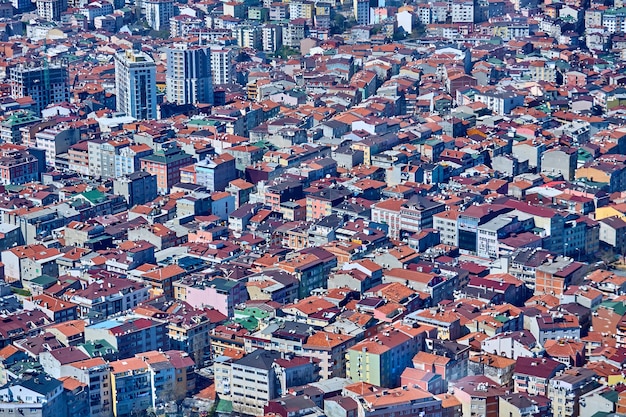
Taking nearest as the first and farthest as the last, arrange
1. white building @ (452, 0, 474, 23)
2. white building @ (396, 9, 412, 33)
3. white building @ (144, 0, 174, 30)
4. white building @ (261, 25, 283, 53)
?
white building @ (261, 25, 283, 53) < white building @ (396, 9, 412, 33) < white building @ (452, 0, 474, 23) < white building @ (144, 0, 174, 30)

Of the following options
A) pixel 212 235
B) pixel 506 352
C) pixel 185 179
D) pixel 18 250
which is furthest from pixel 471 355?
pixel 185 179

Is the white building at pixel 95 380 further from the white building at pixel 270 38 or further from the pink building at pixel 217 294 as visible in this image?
the white building at pixel 270 38

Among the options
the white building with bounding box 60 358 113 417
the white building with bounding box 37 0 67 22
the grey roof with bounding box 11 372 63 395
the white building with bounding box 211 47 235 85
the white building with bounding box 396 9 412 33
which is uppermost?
the white building with bounding box 37 0 67 22

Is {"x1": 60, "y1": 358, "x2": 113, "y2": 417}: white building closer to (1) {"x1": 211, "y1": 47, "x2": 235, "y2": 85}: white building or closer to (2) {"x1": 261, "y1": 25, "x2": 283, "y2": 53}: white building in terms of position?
(1) {"x1": 211, "y1": 47, "x2": 235, "y2": 85}: white building

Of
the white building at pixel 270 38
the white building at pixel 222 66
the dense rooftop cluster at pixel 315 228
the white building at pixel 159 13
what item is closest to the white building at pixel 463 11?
the dense rooftop cluster at pixel 315 228

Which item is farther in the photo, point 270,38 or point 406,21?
point 406,21

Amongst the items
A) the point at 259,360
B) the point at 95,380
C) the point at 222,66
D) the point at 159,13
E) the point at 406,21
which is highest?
the point at 159,13

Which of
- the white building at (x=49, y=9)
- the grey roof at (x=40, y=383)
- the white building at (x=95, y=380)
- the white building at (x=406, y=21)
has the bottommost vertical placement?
the white building at (x=95, y=380)

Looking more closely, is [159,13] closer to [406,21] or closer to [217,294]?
[406,21]

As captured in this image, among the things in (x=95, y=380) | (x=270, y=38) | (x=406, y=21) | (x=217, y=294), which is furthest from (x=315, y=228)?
(x=406, y=21)

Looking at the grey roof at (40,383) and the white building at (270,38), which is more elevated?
the white building at (270,38)

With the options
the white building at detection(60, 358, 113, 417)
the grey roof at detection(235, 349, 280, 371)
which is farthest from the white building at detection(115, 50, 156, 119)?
the white building at detection(60, 358, 113, 417)
